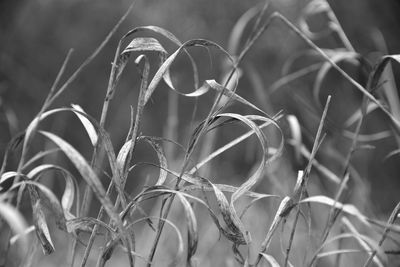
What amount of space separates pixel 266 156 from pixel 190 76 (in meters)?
2.47

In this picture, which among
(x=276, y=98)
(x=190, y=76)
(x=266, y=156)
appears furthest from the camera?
(x=190, y=76)

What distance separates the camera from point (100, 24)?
294 centimetres

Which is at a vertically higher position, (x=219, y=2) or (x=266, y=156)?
(x=266, y=156)

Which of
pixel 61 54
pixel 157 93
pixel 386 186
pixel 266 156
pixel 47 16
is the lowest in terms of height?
pixel 386 186

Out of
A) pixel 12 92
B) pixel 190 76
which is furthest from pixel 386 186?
pixel 12 92

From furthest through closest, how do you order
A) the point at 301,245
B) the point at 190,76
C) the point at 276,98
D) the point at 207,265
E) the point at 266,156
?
the point at 190,76 < the point at 276,98 < the point at 301,245 < the point at 207,265 < the point at 266,156

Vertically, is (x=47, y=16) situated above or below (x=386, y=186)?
above

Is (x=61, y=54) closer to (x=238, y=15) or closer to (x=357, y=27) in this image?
(x=238, y=15)

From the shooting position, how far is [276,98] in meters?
2.75

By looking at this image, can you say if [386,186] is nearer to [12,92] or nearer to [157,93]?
[157,93]

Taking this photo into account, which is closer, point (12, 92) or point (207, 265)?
point (207, 265)

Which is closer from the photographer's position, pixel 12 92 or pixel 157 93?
pixel 12 92

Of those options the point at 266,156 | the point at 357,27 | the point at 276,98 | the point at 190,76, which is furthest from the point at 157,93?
the point at 266,156

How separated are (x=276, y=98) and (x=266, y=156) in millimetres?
2294
